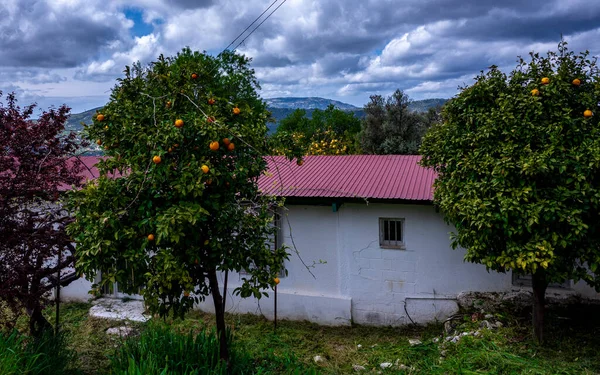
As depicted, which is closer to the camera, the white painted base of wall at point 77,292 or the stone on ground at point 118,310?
the stone on ground at point 118,310

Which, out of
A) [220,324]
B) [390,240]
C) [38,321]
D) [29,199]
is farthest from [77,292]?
[390,240]

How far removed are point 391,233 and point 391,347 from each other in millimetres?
2301

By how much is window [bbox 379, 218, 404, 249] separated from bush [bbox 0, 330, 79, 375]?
5.61 meters

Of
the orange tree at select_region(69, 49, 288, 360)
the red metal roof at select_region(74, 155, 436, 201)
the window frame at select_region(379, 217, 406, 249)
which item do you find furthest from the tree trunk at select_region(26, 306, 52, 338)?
the window frame at select_region(379, 217, 406, 249)

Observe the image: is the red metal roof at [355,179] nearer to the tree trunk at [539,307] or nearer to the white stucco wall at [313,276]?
the white stucco wall at [313,276]

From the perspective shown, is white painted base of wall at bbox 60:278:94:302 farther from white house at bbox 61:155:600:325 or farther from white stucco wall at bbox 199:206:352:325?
white stucco wall at bbox 199:206:352:325

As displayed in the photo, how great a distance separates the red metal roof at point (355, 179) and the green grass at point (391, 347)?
2548 millimetres

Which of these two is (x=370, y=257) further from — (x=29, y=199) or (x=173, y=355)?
(x=29, y=199)

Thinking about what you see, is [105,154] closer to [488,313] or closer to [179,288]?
[179,288]

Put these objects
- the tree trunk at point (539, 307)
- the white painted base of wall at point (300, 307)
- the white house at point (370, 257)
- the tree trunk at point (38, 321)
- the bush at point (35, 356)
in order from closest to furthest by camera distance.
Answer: the bush at point (35, 356) → the tree trunk at point (38, 321) → the tree trunk at point (539, 307) → the white house at point (370, 257) → the white painted base of wall at point (300, 307)

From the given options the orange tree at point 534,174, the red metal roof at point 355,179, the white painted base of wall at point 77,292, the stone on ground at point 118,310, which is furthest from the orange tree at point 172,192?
the white painted base of wall at point 77,292

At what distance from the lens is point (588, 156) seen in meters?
4.98

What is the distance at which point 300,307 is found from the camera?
863cm

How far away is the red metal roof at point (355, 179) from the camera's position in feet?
25.7
